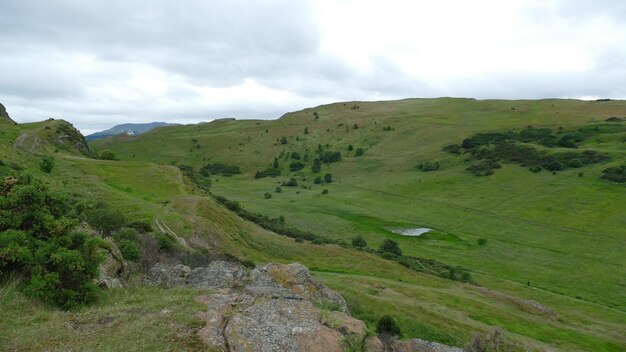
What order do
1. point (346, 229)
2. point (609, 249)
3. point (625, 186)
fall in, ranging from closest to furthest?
point (609, 249) → point (346, 229) → point (625, 186)

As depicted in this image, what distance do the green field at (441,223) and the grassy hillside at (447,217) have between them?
264 mm

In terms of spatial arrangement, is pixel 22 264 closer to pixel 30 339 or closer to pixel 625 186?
pixel 30 339

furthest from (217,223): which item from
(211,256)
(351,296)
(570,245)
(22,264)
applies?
(570,245)

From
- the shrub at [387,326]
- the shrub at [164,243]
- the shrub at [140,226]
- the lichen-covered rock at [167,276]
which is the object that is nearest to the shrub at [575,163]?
the shrub at [387,326]

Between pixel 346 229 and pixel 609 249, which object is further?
pixel 346 229

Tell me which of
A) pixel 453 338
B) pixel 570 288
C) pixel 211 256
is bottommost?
pixel 570 288

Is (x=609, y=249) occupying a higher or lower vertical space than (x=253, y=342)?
lower

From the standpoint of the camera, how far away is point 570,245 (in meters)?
72.5

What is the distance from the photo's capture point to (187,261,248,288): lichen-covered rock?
2634cm

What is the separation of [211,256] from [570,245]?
6282 cm

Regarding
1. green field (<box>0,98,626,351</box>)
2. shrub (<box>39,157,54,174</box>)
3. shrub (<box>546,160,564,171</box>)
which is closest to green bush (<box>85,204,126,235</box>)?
green field (<box>0,98,626,351</box>)

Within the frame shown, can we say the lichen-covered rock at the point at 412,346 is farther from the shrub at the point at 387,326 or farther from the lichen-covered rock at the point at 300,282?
the shrub at the point at 387,326

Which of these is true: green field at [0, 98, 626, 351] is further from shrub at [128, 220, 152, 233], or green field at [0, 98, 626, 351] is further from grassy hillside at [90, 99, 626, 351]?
shrub at [128, 220, 152, 233]

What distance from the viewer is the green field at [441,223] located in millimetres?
39959
